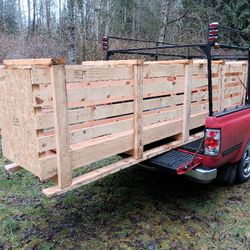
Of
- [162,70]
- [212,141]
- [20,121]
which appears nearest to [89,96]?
[20,121]

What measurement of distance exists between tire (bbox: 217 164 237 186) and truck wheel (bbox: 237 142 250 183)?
9cm

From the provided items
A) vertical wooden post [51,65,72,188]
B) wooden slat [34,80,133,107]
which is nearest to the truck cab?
wooden slat [34,80,133,107]

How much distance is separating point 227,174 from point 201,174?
875 millimetres

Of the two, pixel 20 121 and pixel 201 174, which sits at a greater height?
pixel 20 121

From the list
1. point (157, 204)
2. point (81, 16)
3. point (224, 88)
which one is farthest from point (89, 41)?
point (157, 204)

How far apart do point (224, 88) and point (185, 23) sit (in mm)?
13510

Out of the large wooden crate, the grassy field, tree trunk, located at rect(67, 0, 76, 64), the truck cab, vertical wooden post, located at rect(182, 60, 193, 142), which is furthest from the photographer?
tree trunk, located at rect(67, 0, 76, 64)

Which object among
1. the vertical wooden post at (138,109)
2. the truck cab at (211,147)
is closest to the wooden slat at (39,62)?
the vertical wooden post at (138,109)

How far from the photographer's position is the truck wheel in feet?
12.4

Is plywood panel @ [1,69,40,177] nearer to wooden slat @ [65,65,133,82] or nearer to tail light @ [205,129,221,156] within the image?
wooden slat @ [65,65,133,82]

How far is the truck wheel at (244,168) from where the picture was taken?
12.4 feet

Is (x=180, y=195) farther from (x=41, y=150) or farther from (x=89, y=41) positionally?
(x=89, y=41)

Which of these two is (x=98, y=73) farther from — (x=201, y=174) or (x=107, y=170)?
(x=201, y=174)

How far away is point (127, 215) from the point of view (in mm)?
3268
